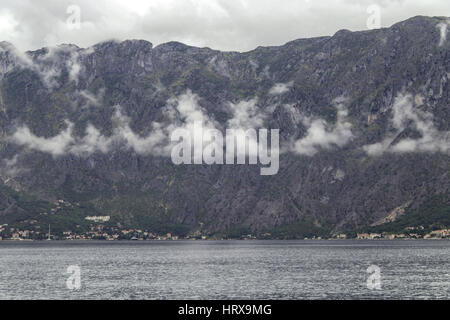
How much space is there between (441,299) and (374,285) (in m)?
32.8
